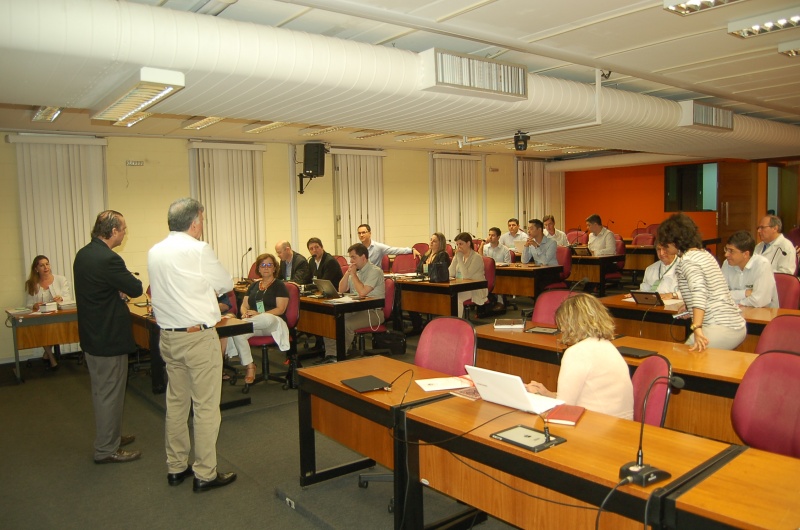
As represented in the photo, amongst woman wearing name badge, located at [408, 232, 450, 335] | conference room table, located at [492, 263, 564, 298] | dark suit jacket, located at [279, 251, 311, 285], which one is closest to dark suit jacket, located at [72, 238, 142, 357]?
dark suit jacket, located at [279, 251, 311, 285]

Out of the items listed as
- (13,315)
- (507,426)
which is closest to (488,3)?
(507,426)

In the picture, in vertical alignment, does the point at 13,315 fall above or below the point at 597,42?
below

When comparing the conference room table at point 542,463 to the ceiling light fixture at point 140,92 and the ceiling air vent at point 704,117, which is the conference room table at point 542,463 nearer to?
the ceiling light fixture at point 140,92

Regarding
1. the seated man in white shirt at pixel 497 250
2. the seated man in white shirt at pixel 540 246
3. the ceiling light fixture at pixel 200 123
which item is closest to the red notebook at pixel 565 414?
Result: the ceiling light fixture at pixel 200 123

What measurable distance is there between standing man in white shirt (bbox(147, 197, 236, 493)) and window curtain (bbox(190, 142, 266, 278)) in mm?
5914

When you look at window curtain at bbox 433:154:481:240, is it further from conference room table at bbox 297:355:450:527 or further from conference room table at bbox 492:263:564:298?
conference room table at bbox 297:355:450:527

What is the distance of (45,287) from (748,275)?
789 cm

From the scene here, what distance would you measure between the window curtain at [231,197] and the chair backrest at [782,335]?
7.60m

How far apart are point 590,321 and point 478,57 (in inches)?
119

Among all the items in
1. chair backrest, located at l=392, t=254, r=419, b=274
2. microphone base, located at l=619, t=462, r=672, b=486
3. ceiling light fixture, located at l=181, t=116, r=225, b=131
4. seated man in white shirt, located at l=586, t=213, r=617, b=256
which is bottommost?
microphone base, located at l=619, t=462, r=672, b=486

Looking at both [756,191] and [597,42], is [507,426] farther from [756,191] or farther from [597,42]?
[756,191]

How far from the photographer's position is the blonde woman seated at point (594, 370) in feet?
8.92

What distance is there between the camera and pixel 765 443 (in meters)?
2.78

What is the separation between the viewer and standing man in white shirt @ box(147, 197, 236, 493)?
3.69 meters
